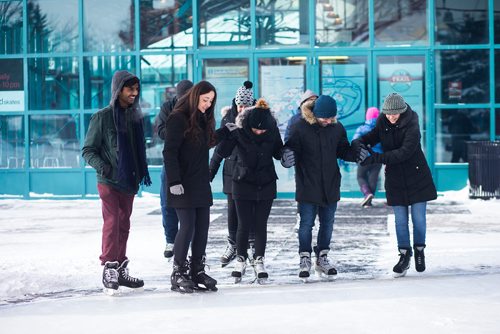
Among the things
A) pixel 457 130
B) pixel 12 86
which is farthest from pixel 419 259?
pixel 12 86

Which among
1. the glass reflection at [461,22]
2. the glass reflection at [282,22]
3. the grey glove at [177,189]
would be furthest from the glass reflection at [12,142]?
the grey glove at [177,189]

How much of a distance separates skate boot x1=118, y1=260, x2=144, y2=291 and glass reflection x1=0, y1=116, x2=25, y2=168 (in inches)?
438

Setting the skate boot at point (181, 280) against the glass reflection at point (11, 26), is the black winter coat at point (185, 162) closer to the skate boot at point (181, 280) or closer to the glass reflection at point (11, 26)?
the skate boot at point (181, 280)

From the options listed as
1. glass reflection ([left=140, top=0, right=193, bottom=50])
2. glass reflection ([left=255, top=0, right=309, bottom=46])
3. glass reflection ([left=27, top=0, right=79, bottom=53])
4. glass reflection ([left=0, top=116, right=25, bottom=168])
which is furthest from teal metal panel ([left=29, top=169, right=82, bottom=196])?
glass reflection ([left=255, top=0, right=309, bottom=46])

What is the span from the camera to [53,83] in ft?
64.4

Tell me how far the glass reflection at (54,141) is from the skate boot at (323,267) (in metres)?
10.5

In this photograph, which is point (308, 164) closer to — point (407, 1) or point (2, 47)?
point (407, 1)

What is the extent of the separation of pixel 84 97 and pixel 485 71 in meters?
7.22

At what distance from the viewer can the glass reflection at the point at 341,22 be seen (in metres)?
18.8

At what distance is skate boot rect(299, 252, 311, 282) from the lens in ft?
31.2

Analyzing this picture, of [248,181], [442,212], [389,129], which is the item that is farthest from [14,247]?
[442,212]

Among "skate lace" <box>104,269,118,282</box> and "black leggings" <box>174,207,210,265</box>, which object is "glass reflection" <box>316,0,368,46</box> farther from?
"skate lace" <box>104,269,118,282</box>

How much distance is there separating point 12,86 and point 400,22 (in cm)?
725

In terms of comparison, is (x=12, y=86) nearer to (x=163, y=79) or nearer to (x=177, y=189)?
(x=163, y=79)
